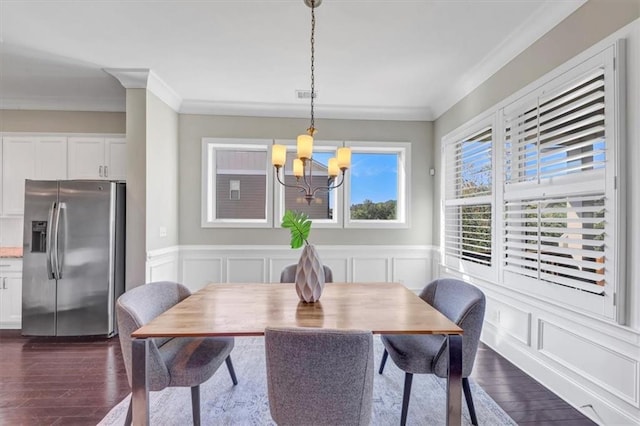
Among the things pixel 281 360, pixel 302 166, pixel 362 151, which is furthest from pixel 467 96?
pixel 281 360

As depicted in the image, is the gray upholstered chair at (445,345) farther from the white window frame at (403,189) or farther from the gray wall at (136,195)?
the gray wall at (136,195)

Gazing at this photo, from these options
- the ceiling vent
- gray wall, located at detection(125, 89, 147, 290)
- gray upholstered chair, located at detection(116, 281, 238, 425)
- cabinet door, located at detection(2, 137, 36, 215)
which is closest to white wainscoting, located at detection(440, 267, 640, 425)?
gray upholstered chair, located at detection(116, 281, 238, 425)

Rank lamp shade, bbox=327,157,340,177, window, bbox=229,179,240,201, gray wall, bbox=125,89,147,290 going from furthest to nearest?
window, bbox=229,179,240,201 → gray wall, bbox=125,89,147,290 → lamp shade, bbox=327,157,340,177

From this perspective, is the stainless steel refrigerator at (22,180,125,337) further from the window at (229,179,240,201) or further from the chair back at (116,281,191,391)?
the chair back at (116,281,191,391)

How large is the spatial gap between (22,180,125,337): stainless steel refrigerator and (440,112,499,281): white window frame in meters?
3.79

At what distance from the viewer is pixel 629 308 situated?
1.68 meters

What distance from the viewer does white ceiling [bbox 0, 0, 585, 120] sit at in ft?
7.35

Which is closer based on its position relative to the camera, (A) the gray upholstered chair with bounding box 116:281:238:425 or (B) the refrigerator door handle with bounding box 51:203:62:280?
(A) the gray upholstered chair with bounding box 116:281:238:425

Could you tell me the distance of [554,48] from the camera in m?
2.24

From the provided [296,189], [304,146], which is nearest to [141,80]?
[296,189]

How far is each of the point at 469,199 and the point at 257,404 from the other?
9.17 feet

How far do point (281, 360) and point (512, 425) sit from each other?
1.63 metres

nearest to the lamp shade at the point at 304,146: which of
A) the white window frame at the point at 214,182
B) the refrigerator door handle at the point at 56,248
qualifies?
the white window frame at the point at 214,182

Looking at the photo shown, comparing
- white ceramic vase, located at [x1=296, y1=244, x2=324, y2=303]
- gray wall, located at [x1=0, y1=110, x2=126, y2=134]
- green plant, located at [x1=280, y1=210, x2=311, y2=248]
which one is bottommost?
white ceramic vase, located at [x1=296, y1=244, x2=324, y2=303]
